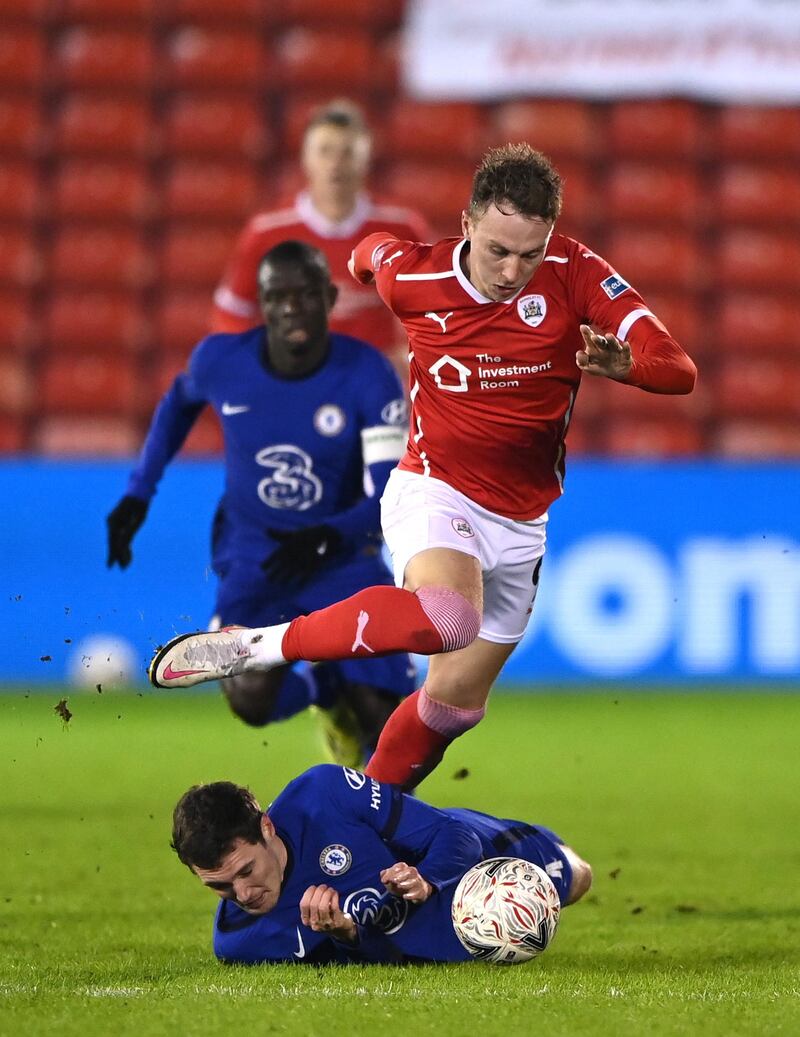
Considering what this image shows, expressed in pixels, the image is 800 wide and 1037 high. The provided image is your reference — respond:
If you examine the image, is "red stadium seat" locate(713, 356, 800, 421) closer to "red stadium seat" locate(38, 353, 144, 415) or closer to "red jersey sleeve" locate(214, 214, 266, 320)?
"red stadium seat" locate(38, 353, 144, 415)

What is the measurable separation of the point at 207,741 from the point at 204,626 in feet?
2.40

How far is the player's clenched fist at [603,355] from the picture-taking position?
164 inches

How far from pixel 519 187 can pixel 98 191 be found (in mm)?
8348

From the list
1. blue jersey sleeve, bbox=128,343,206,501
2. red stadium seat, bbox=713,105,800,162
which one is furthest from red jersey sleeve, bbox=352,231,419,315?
red stadium seat, bbox=713,105,800,162

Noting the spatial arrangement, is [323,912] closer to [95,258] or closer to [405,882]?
[405,882]

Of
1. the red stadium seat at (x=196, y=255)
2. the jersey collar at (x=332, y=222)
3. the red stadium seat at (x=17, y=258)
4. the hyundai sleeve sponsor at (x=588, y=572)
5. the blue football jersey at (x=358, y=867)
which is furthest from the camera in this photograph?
the red stadium seat at (x=196, y=255)

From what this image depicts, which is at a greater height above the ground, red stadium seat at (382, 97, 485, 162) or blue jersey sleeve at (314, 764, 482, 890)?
red stadium seat at (382, 97, 485, 162)

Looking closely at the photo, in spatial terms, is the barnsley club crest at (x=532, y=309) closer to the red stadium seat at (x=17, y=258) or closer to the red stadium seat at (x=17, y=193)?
the red stadium seat at (x=17, y=258)

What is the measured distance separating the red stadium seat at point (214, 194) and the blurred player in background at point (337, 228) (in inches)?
182

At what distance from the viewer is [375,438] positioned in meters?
5.86

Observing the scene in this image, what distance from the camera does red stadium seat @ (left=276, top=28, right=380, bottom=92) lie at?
1244cm

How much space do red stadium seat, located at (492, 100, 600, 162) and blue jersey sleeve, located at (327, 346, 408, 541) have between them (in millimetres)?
6750

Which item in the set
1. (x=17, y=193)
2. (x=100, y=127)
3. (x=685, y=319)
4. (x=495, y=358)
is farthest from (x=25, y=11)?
(x=495, y=358)

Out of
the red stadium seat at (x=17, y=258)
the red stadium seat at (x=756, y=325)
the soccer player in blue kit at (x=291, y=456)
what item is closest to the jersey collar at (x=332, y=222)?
the soccer player in blue kit at (x=291, y=456)
